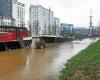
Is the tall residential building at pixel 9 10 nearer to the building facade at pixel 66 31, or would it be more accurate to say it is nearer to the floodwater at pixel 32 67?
the building facade at pixel 66 31

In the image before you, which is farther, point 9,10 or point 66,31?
point 66,31

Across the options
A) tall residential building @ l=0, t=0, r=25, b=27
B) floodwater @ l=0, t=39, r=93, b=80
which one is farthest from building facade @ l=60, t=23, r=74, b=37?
floodwater @ l=0, t=39, r=93, b=80

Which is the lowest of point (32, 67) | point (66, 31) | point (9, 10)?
point (32, 67)

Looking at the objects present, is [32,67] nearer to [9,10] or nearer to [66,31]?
[9,10]

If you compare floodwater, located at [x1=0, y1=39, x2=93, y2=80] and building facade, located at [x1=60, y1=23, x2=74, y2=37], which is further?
building facade, located at [x1=60, y1=23, x2=74, y2=37]

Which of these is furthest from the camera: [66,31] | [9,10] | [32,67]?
[66,31]

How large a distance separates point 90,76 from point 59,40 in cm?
7558

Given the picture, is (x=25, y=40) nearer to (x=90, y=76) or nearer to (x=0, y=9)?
(x=90, y=76)

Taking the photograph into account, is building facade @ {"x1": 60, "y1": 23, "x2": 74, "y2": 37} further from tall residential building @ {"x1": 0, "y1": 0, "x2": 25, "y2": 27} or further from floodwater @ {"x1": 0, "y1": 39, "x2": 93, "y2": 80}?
floodwater @ {"x1": 0, "y1": 39, "x2": 93, "y2": 80}

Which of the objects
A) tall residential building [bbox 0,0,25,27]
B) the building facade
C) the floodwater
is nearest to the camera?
the floodwater

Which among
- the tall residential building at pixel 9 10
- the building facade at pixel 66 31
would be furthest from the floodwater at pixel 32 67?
the building facade at pixel 66 31

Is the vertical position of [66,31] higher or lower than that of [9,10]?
lower

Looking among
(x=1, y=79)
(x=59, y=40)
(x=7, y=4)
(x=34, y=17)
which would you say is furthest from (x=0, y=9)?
(x=1, y=79)

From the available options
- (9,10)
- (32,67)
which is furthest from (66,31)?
(32,67)
